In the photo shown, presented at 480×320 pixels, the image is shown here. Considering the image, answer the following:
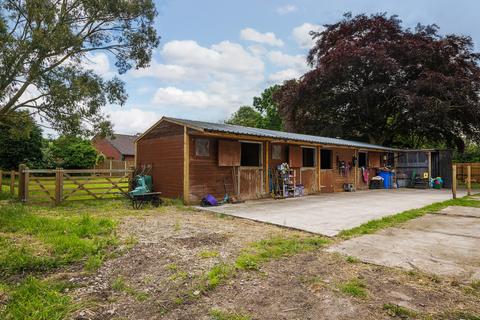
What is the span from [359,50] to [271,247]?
1942 centimetres

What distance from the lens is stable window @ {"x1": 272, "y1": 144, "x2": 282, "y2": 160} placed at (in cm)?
1147

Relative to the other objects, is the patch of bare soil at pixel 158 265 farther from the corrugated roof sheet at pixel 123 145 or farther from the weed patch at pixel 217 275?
the corrugated roof sheet at pixel 123 145

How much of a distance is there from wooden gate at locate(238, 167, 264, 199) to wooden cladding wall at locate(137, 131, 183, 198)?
2.06 meters

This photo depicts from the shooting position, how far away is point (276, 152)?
1157 centimetres

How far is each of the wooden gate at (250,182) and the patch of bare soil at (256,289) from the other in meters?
5.72

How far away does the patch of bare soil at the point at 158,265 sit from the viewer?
2783 millimetres

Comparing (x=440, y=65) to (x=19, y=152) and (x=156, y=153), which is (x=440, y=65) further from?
(x=19, y=152)

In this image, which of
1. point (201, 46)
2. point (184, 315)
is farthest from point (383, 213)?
point (201, 46)

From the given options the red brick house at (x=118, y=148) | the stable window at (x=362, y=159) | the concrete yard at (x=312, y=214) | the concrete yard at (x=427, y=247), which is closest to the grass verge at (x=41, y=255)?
the concrete yard at (x=312, y=214)

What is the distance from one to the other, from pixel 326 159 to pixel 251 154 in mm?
4802

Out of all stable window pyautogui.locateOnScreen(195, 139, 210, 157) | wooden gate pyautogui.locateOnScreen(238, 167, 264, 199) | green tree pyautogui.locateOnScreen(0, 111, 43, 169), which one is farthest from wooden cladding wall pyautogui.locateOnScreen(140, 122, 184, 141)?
green tree pyautogui.locateOnScreen(0, 111, 43, 169)

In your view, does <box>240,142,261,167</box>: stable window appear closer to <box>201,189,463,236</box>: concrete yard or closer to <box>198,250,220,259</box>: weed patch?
<box>201,189,463,236</box>: concrete yard

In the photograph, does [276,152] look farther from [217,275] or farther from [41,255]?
[41,255]

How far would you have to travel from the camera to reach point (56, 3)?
329 inches
